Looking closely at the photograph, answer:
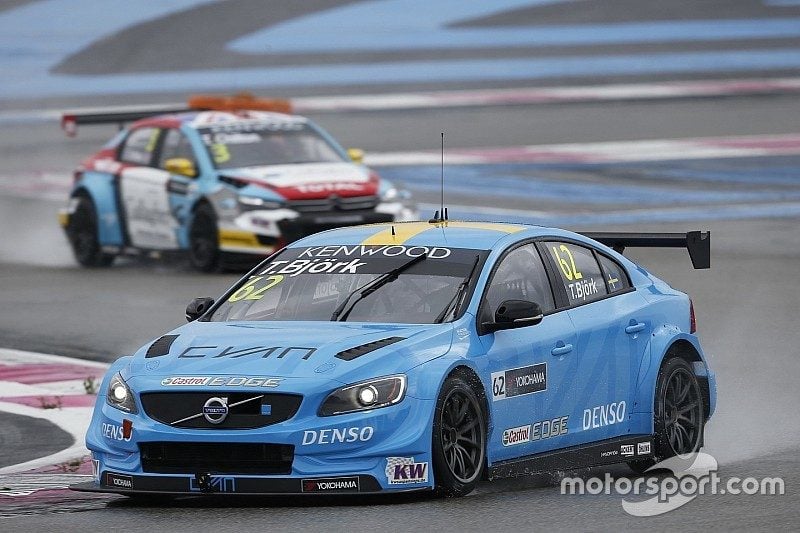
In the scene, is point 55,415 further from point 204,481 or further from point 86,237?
point 86,237

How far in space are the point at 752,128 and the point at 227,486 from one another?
2301 cm

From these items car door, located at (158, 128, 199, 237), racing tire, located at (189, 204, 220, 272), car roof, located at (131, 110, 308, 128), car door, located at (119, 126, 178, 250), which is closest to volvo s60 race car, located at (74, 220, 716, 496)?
racing tire, located at (189, 204, 220, 272)

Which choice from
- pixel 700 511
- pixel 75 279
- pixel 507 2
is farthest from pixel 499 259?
pixel 507 2

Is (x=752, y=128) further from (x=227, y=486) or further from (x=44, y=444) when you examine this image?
(x=227, y=486)

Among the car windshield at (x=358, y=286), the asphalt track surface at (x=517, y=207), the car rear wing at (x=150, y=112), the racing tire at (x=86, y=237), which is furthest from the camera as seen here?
the car rear wing at (x=150, y=112)

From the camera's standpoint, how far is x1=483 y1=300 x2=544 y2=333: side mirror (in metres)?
8.76

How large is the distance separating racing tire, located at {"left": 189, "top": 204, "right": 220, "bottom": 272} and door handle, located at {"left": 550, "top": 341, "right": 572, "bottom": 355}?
9.72 m

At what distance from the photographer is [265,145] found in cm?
1936

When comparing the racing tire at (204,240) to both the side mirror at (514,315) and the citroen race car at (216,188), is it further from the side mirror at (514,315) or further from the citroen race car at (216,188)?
the side mirror at (514,315)

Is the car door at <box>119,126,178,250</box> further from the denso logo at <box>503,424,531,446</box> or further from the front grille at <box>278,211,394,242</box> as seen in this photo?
the denso logo at <box>503,424,531,446</box>

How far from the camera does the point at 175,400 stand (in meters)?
8.29

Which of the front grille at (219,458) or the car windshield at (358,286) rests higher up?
the car windshield at (358,286)

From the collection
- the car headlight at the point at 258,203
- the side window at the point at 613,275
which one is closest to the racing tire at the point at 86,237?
the car headlight at the point at 258,203

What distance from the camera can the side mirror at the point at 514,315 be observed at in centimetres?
876
